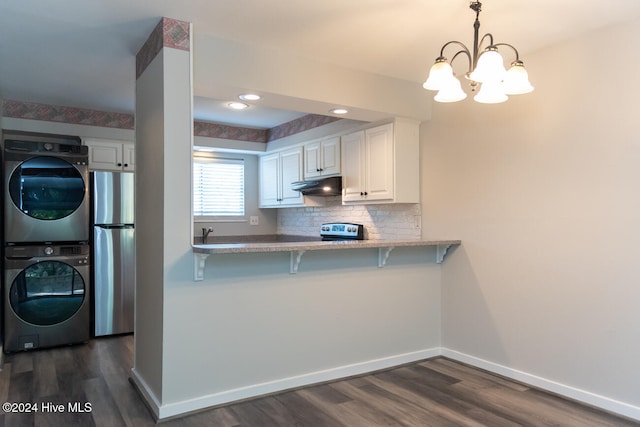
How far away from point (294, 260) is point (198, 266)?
2.26ft

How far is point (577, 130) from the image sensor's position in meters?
2.93

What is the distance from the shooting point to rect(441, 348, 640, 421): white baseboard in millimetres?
2691

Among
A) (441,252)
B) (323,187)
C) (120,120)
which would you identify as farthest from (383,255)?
(120,120)

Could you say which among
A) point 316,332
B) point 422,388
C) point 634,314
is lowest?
point 422,388

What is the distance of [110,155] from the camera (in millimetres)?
4719

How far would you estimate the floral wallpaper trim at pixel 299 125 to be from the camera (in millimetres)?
4656

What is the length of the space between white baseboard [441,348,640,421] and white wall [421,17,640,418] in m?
0.02

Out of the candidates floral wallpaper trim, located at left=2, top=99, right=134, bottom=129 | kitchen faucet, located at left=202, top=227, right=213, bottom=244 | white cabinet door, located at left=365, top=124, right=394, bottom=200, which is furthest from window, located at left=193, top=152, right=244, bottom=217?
white cabinet door, located at left=365, top=124, right=394, bottom=200

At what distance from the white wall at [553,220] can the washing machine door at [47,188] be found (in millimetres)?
3436

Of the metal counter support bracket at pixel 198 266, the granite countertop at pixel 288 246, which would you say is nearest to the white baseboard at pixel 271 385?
the metal counter support bracket at pixel 198 266

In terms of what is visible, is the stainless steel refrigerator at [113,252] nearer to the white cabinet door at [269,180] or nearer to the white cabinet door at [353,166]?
the white cabinet door at [269,180]

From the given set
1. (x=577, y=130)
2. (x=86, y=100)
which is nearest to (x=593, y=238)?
(x=577, y=130)

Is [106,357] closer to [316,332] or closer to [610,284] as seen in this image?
[316,332]

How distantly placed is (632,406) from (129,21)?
380cm
